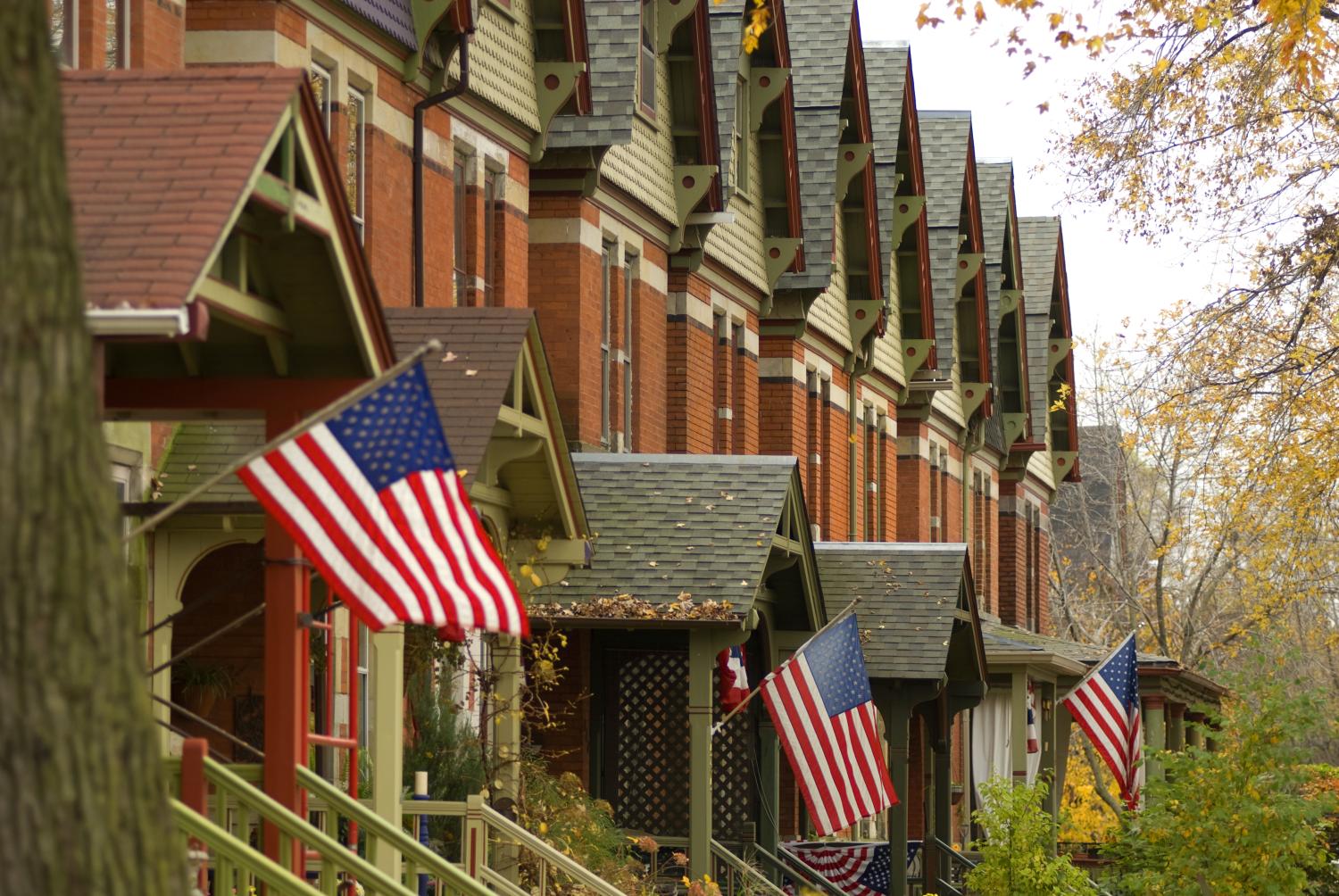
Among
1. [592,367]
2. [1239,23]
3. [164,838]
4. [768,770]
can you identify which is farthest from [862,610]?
[164,838]

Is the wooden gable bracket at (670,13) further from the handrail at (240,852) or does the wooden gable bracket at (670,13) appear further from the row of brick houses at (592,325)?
the handrail at (240,852)

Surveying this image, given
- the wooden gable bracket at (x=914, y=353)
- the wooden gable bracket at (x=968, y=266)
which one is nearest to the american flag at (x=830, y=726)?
the wooden gable bracket at (x=914, y=353)

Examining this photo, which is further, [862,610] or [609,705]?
[862,610]

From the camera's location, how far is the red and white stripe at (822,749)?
18.7 meters

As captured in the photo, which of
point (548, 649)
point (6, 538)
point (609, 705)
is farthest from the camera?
point (609, 705)

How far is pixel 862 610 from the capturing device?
75.6 ft

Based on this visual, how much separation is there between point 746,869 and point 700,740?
2.21m

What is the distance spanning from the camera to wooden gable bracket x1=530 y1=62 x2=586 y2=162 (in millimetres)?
21203

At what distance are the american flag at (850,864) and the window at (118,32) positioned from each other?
508 inches

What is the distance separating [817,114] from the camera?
99.5 ft

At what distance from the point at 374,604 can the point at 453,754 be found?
789 centimetres

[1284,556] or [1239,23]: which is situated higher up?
[1239,23]

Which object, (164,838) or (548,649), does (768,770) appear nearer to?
(548,649)

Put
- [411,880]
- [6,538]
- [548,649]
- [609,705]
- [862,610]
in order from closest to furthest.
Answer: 1. [6,538]
2. [411,880]
3. [548,649]
4. [609,705]
5. [862,610]
